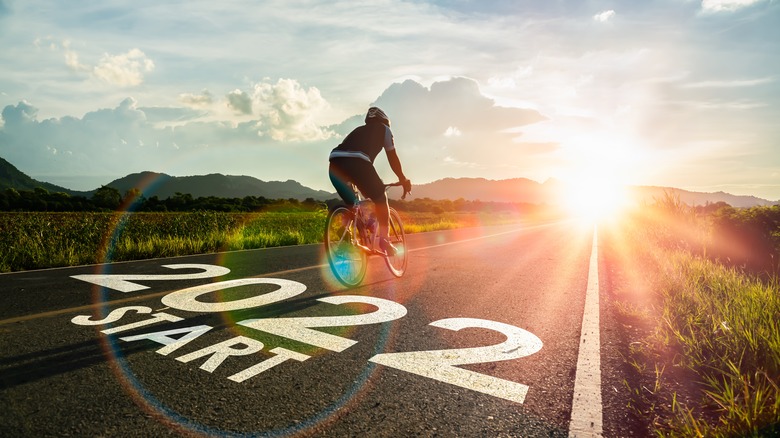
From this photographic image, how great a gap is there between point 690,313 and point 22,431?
516 centimetres

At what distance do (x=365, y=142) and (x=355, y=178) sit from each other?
49 centimetres

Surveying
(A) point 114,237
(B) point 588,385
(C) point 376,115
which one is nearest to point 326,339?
(B) point 588,385

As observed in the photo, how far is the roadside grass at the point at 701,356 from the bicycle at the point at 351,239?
10.7 ft

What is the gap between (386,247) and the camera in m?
6.53

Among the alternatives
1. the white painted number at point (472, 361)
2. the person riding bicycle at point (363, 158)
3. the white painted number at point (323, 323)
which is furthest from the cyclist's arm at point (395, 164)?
the white painted number at point (472, 361)

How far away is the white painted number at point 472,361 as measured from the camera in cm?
279

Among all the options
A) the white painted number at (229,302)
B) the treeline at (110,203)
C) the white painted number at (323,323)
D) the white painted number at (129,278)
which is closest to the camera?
the white painted number at (323,323)

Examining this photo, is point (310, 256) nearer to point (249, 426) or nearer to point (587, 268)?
point (587, 268)

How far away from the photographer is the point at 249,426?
222cm

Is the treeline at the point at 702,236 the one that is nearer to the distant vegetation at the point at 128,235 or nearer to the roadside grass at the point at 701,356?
the roadside grass at the point at 701,356

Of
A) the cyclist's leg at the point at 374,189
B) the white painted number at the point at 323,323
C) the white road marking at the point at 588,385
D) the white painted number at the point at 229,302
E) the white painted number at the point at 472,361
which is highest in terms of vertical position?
the cyclist's leg at the point at 374,189

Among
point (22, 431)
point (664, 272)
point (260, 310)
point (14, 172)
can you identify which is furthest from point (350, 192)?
point (14, 172)

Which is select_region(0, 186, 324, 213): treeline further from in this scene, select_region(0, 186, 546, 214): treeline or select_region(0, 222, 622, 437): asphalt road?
select_region(0, 222, 622, 437): asphalt road

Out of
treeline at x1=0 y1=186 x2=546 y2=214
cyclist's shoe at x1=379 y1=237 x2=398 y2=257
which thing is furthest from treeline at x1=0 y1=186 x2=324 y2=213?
cyclist's shoe at x1=379 y1=237 x2=398 y2=257
